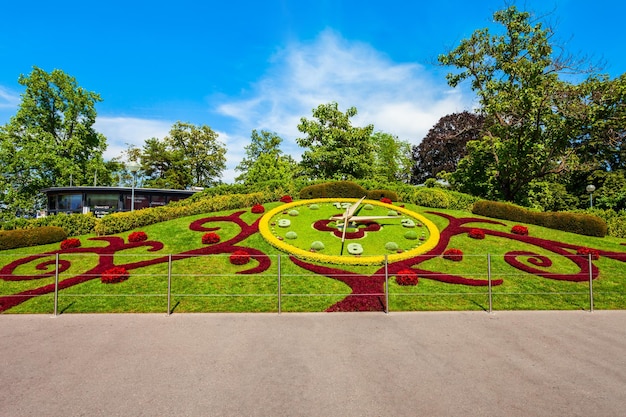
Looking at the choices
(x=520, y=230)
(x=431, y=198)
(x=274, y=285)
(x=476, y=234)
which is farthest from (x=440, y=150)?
(x=274, y=285)

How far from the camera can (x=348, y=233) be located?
18250mm

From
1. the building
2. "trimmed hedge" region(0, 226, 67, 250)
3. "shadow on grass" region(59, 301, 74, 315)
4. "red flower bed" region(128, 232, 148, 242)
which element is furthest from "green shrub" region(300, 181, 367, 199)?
the building

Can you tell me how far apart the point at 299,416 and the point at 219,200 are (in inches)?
815

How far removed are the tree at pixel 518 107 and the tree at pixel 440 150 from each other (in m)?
19.0

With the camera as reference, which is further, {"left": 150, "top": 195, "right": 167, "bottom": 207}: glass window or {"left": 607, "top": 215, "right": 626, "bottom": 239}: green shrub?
{"left": 150, "top": 195, "right": 167, "bottom": 207}: glass window

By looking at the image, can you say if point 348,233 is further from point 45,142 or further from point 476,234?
point 45,142

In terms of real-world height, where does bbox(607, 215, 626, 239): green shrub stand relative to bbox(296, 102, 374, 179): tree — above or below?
below

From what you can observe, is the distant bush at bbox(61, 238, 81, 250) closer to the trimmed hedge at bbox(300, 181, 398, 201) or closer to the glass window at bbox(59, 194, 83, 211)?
the trimmed hedge at bbox(300, 181, 398, 201)

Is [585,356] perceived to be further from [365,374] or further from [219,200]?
[219,200]

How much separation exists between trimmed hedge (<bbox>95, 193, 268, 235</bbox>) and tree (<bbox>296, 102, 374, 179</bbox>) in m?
13.7

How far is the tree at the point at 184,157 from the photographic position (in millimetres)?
56562

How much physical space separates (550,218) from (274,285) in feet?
61.5

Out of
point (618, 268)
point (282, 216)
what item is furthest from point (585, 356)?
point (282, 216)

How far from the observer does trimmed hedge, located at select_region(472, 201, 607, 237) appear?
19328 millimetres
